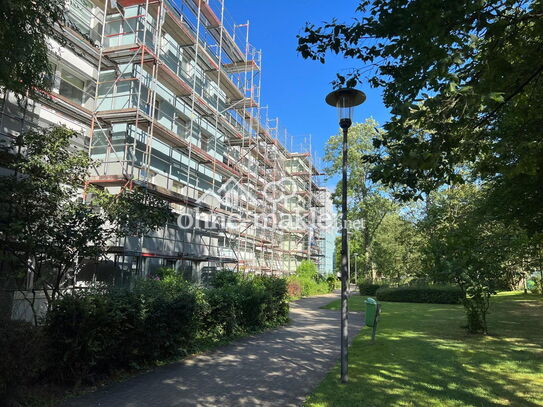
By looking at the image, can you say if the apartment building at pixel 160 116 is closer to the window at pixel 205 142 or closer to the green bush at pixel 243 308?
the window at pixel 205 142

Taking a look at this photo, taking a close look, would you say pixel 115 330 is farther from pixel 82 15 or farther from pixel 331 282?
pixel 331 282

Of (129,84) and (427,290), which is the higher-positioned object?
(129,84)

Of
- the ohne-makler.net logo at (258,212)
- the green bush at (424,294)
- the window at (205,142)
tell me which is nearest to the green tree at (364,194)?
the ohne-makler.net logo at (258,212)

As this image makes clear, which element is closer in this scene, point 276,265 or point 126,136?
point 126,136

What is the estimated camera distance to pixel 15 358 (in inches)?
181

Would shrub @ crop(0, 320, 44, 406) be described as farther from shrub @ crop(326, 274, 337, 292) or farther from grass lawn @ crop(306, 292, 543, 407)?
shrub @ crop(326, 274, 337, 292)

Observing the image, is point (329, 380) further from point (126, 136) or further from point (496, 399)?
point (126, 136)

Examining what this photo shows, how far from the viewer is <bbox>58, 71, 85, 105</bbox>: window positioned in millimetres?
15521

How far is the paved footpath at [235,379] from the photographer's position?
564 cm

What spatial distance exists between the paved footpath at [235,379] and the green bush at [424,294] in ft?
60.3

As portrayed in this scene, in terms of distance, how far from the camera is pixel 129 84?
57.3 ft

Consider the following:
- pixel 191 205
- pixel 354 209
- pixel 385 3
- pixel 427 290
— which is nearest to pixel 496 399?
pixel 385 3

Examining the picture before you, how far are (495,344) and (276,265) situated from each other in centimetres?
2731

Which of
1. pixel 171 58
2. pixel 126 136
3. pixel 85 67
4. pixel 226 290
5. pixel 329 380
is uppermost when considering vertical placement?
pixel 171 58
